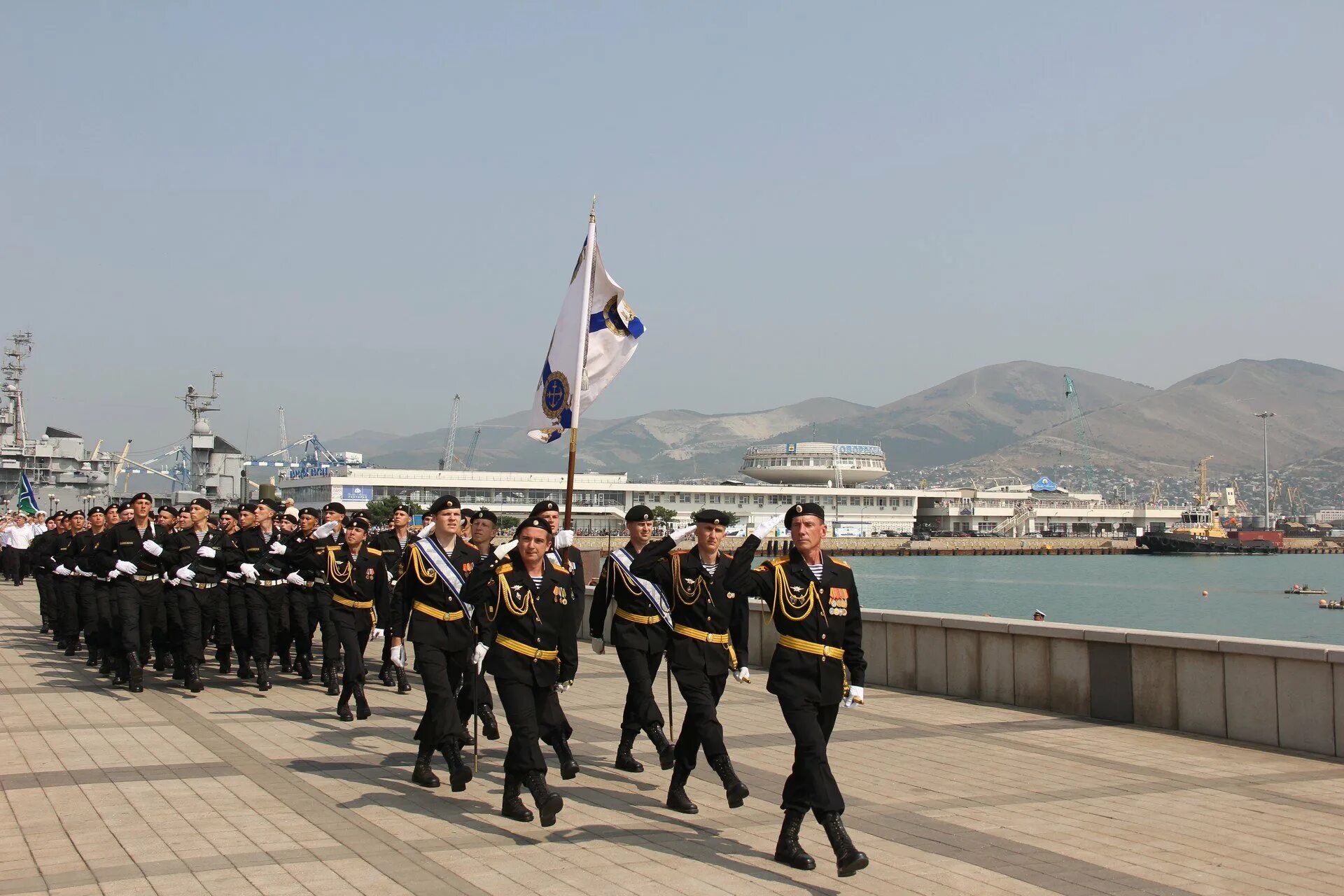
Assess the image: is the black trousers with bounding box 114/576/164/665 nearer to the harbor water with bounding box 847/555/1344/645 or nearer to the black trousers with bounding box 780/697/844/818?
the black trousers with bounding box 780/697/844/818

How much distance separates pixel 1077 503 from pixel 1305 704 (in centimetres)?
17850

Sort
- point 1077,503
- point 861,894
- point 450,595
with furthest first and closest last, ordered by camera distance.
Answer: point 1077,503 → point 450,595 → point 861,894

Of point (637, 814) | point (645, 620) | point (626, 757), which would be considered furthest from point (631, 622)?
point (637, 814)

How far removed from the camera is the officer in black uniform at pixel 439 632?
31.0ft

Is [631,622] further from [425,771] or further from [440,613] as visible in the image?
[425,771]

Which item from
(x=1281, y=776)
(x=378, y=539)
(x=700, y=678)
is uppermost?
(x=378, y=539)

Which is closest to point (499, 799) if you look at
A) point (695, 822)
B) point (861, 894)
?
point (695, 822)

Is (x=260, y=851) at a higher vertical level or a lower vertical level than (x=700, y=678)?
lower

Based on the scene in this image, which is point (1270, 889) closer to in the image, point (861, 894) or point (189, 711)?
point (861, 894)

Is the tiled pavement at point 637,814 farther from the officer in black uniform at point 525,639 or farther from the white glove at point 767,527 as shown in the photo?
the white glove at point 767,527

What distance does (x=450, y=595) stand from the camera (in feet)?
32.9

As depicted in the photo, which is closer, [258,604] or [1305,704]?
[1305,704]

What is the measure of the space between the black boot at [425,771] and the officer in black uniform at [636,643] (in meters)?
1.52

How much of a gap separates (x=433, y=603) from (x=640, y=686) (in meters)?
1.73
